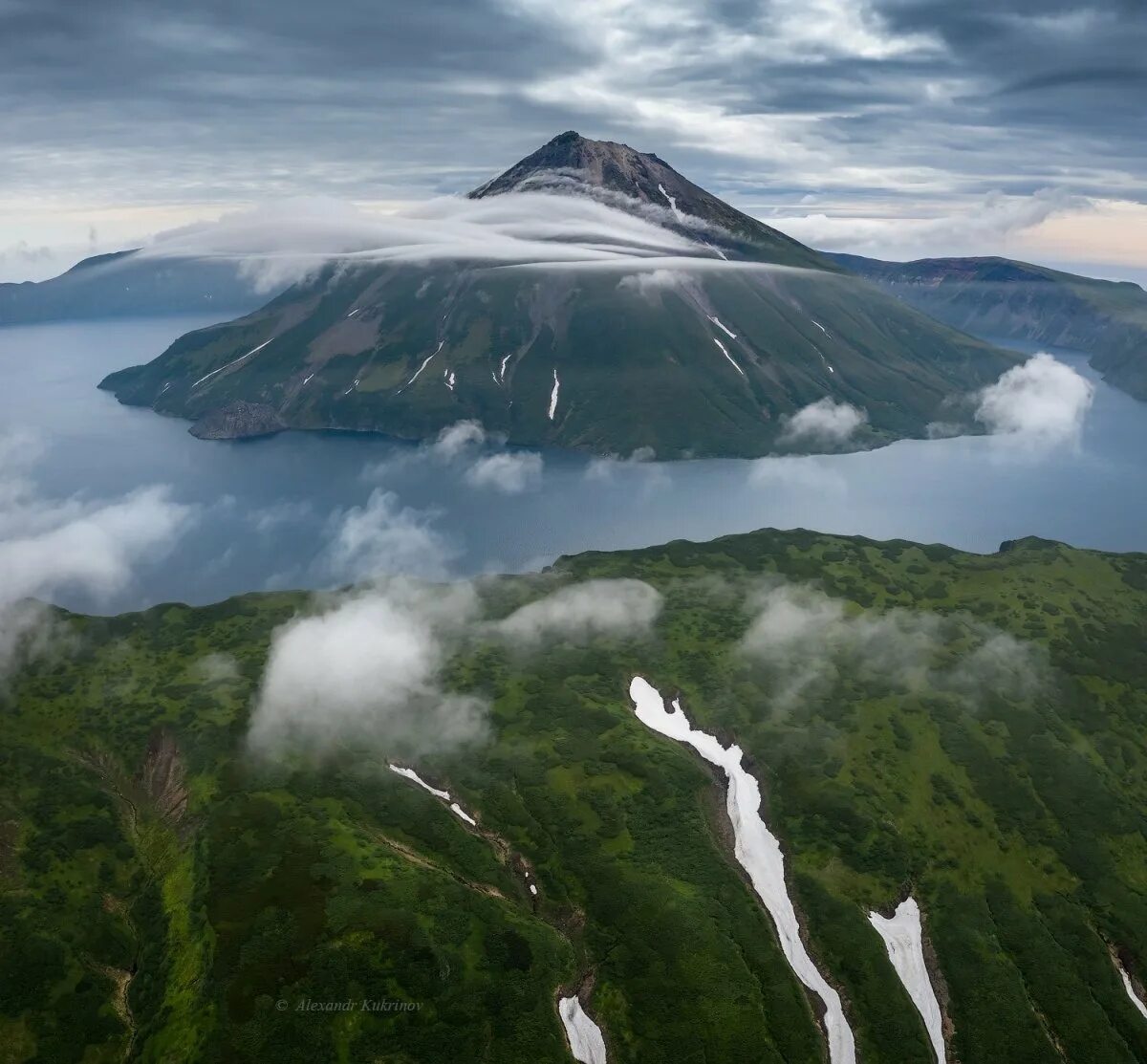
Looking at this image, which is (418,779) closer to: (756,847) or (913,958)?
(756,847)

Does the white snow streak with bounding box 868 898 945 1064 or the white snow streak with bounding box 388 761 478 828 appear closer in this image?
the white snow streak with bounding box 868 898 945 1064

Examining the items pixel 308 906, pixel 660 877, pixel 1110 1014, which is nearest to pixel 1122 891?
pixel 1110 1014

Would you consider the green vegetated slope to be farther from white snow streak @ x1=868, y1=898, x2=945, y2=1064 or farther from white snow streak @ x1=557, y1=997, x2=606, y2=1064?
white snow streak @ x1=868, y1=898, x2=945, y2=1064

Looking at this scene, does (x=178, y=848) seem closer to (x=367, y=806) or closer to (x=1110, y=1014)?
(x=367, y=806)

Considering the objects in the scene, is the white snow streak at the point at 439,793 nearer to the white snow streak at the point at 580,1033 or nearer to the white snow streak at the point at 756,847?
the white snow streak at the point at 580,1033

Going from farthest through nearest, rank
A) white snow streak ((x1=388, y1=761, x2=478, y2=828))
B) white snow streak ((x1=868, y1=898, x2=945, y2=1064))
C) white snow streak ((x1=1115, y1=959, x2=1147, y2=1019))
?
white snow streak ((x1=388, y1=761, x2=478, y2=828))
white snow streak ((x1=1115, y1=959, x2=1147, y2=1019))
white snow streak ((x1=868, y1=898, x2=945, y2=1064))

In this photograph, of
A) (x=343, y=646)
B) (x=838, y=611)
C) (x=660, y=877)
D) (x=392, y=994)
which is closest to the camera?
(x=392, y=994)

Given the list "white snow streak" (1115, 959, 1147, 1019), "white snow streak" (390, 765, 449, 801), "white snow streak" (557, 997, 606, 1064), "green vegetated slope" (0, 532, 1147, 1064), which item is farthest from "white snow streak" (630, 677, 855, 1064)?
"white snow streak" (390, 765, 449, 801)
